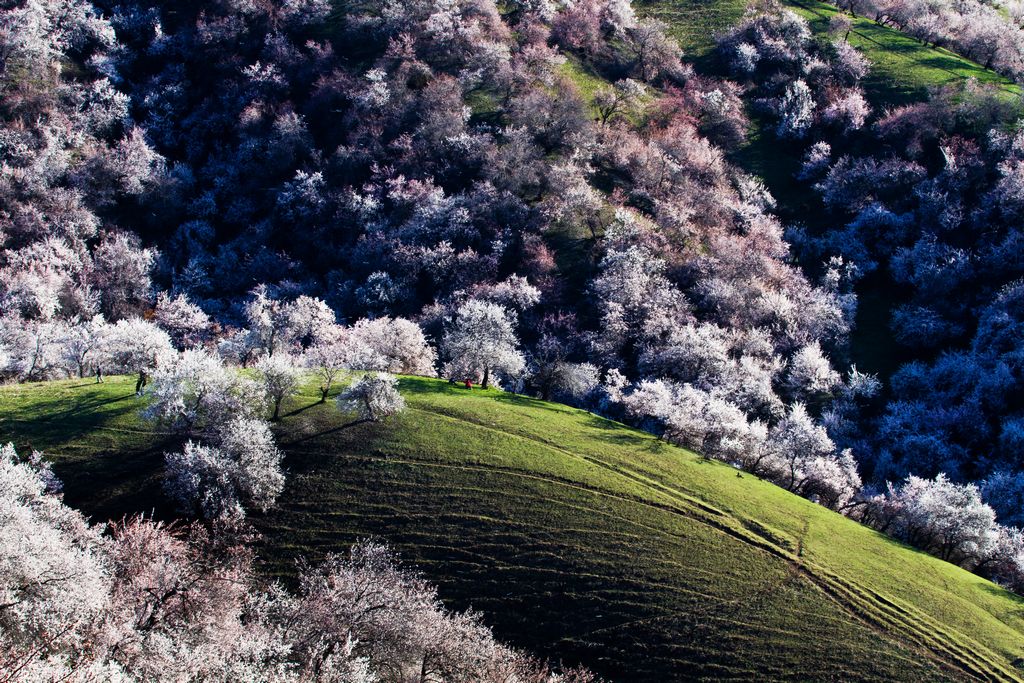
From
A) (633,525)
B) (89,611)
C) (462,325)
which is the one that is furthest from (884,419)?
(89,611)

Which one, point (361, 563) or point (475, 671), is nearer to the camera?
point (475, 671)

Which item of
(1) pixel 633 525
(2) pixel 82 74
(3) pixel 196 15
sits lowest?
(1) pixel 633 525

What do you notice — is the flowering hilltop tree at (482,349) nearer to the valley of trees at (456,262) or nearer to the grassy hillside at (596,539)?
the valley of trees at (456,262)

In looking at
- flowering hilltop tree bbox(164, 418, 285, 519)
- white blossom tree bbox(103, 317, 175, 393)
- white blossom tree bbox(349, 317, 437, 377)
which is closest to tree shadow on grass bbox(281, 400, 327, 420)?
flowering hilltop tree bbox(164, 418, 285, 519)

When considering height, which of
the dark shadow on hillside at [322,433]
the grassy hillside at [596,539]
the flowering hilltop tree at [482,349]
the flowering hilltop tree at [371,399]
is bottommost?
the grassy hillside at [596,539]

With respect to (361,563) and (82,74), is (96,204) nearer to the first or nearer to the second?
(82,74)

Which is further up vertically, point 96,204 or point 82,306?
point 96,204

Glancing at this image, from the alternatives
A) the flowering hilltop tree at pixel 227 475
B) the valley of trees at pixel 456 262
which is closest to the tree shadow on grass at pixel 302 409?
the valley of trees at pixel 456 262
